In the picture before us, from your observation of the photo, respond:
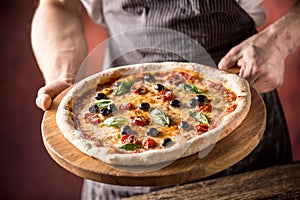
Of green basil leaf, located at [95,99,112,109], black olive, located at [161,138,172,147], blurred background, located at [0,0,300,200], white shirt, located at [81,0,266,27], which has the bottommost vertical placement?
blurred background, located at [0,0,300,200]

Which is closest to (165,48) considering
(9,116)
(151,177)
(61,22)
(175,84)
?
(175,84)

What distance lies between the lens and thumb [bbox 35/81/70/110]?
1552 millimetres

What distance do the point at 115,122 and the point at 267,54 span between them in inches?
23.1

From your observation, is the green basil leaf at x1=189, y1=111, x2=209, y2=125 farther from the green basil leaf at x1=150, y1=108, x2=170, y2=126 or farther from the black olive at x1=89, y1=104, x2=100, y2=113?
the black olive at x1=89, y1=104, x2=100, y2=113

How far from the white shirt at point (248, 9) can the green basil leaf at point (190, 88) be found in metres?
0.38

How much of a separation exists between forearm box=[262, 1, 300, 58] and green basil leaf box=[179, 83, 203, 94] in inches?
Result: 14.0

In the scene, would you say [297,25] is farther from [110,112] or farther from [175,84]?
[110,112]

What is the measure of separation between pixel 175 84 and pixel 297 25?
50 centimetres

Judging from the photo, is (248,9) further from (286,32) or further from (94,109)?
(94,109)

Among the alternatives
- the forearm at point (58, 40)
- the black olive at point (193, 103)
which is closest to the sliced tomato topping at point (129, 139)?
the black olive at point (193, 103)

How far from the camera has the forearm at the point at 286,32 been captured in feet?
5.86

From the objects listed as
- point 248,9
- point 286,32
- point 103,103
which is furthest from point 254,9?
point 103,103

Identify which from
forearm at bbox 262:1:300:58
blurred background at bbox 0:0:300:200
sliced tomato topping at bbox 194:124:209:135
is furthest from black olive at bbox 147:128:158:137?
blurred background at bbox 0:0:300:200

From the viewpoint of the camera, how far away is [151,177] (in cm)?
124
